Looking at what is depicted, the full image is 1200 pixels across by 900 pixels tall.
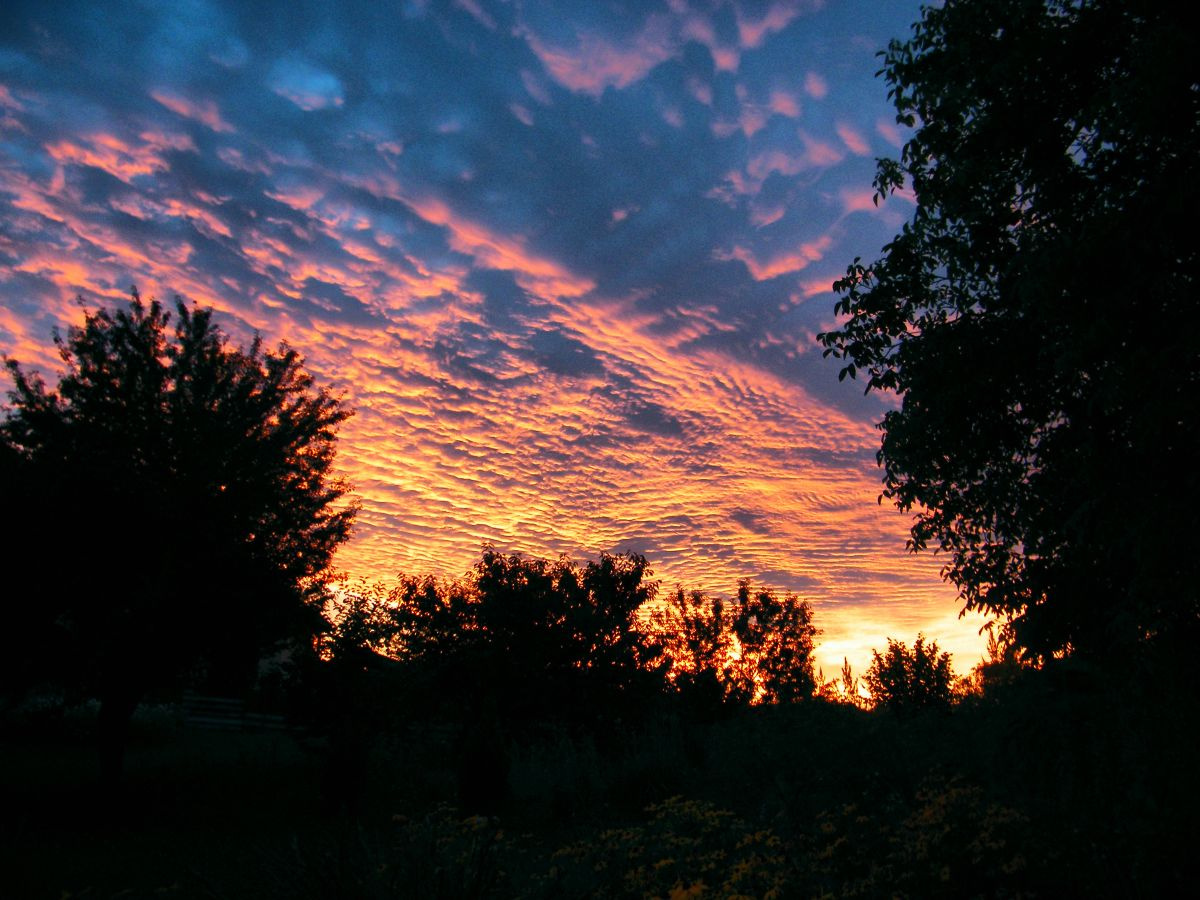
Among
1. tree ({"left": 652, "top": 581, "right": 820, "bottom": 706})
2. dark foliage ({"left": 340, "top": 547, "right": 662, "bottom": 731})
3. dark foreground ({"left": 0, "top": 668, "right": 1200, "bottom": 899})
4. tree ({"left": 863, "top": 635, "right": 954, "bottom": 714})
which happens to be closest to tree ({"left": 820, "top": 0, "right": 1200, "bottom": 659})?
dark foreground ({"left": 0, "top": 668, "right": 1200, "bottom": 899})

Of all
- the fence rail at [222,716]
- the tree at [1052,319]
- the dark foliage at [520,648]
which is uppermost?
the tree at [1052,319]

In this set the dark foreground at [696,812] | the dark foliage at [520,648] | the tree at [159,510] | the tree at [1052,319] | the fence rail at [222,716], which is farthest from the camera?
the fence rail at [222,716]

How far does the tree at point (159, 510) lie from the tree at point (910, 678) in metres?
15.1

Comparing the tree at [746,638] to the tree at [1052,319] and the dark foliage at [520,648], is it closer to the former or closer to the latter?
the dark foliage at [520,648]

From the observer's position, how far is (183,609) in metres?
13.4

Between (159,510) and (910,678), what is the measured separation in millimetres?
18867

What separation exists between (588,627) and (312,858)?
16.5m

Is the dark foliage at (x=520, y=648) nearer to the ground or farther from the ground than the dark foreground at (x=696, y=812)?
farther from the ground

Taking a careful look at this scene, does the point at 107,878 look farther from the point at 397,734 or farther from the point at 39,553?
the point at 397,734

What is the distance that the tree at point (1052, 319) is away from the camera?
766 centimetres

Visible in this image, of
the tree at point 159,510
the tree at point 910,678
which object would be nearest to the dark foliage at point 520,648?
the tree at point 159,510

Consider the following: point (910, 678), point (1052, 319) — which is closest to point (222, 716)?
point (910, 678)

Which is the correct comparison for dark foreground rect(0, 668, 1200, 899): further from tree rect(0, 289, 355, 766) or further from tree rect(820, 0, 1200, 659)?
tree rect(0, 289, 355, 766)

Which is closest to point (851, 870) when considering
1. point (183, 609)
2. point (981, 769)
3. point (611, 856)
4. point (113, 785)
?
point (611, 856)
